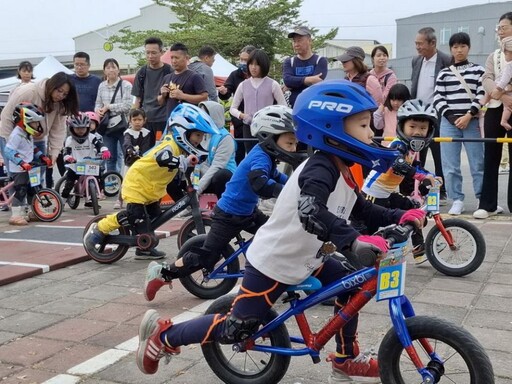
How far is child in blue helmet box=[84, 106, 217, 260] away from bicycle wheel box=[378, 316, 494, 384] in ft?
11.1

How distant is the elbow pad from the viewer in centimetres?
281

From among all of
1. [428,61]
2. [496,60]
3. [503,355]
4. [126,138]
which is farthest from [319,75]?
[503,355]

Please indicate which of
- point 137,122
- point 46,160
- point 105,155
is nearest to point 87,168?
point 105,155

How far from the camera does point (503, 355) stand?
13.2 feet

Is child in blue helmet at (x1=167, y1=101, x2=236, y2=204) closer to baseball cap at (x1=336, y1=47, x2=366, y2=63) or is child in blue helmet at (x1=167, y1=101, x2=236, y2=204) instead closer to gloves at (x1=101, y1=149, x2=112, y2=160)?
baseball cap at (x1=336, y1=47, x2=366, y2=63)

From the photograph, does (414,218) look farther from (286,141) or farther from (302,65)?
(302,65)

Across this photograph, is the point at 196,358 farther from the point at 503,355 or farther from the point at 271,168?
the point at 503,355

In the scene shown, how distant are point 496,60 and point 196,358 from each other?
584cm

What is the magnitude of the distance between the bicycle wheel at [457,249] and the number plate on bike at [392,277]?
3.04 metres

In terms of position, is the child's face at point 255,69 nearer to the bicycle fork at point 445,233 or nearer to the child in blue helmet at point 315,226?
the bicycle fork at point 445,233

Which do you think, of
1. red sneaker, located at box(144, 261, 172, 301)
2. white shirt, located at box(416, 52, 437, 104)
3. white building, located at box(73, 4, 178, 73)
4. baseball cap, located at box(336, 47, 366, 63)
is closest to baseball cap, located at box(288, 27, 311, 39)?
baseball cap, located at box(336, 47, 366, 63)

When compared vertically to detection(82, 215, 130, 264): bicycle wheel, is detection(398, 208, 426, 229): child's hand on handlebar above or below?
above

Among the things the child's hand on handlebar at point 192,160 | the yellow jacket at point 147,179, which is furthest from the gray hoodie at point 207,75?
the child's hand on handlebar at point 192,160

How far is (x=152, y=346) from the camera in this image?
352 centimetres
